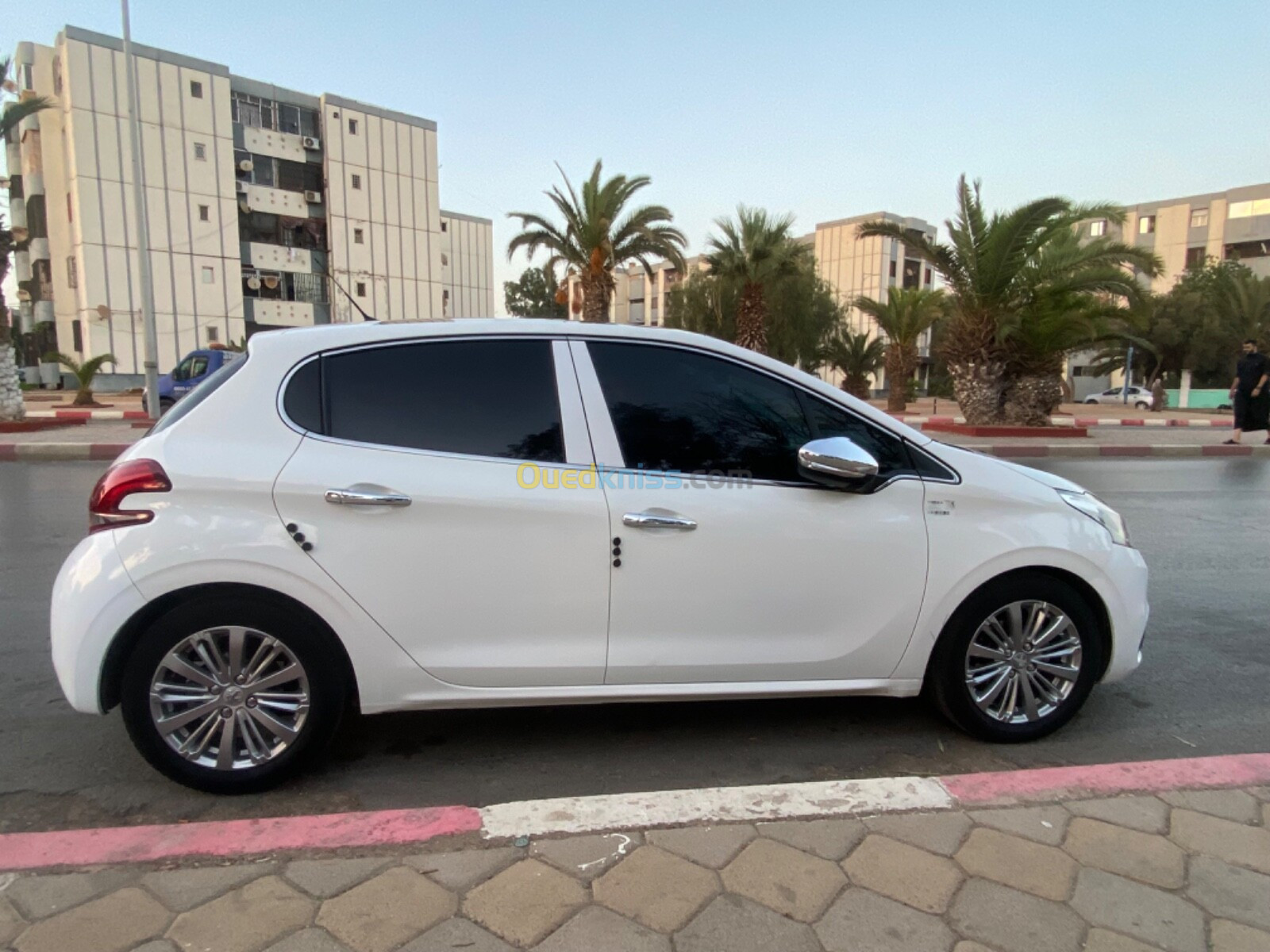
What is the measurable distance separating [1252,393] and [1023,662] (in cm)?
1540

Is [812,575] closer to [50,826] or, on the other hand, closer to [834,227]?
[50,826]

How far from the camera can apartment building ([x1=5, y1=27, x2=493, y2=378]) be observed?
34.3 m

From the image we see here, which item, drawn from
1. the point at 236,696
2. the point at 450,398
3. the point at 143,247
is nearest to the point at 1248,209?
the point at 143,247

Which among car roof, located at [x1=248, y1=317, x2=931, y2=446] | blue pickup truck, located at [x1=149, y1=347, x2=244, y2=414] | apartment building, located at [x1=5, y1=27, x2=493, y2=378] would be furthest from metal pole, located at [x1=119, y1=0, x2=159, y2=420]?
car roof, located at [x1=248, y1=317, x2=931, y2=446]

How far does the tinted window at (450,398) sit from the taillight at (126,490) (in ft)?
1.80

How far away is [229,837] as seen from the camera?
7.85ft

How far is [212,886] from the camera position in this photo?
2176 mm

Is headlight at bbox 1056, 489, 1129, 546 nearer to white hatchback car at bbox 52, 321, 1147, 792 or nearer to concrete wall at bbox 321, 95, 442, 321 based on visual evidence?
white hatchback car at bbox 52, 321, 1147, 792

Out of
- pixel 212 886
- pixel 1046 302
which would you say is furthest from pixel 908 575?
pixel 1046 302

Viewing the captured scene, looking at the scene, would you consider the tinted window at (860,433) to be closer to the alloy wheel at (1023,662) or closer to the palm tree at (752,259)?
the alloy wheel at (1023,662)

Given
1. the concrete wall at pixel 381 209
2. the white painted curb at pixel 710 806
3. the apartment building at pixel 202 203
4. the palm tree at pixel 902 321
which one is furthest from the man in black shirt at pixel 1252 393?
the concrete wall at pixel 381 209

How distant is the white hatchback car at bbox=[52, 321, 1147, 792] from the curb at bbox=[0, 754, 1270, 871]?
1.01 feet

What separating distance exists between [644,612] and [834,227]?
6869 centimetres

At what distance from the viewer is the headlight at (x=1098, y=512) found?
10.3 ft
